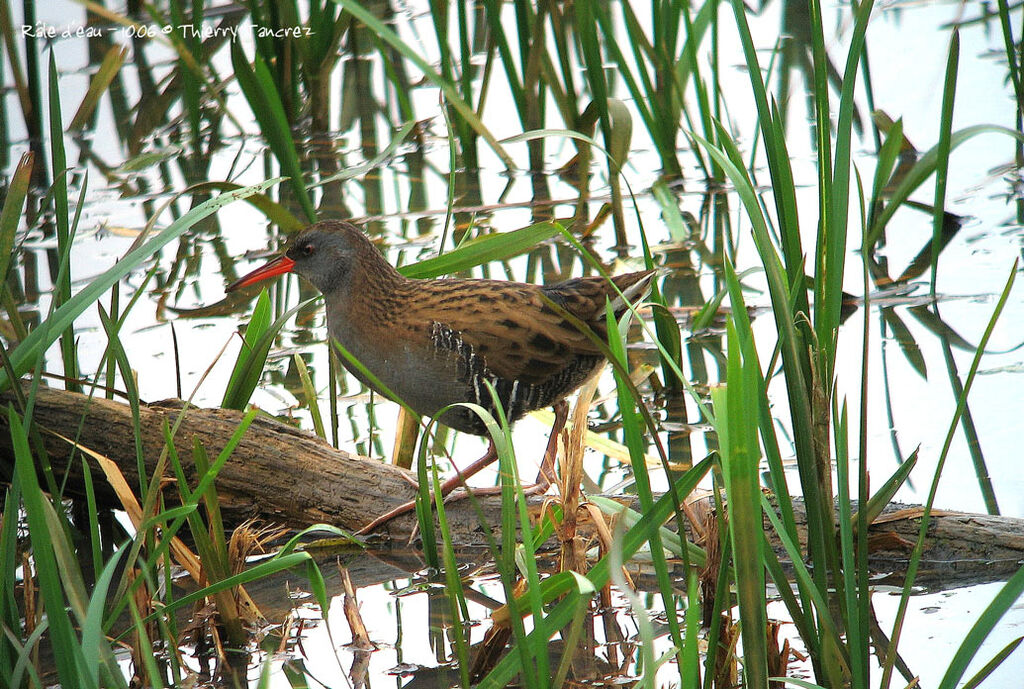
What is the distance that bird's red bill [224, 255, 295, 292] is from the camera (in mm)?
3924

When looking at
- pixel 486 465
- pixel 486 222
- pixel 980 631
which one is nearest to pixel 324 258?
pixel 486 465

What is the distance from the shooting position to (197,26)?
229 inches

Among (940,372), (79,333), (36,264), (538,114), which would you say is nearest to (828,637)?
(940,372)

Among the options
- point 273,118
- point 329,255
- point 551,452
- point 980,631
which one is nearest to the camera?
point 980,631

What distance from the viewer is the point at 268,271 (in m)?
3.98

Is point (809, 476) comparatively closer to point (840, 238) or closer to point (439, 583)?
point (840, 238)

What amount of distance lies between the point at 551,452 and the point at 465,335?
1.47ft

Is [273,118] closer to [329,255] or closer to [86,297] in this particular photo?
[329,255]

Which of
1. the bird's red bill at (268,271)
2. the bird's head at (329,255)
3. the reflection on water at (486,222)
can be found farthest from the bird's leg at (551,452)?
the bird's red bill at (268,271)

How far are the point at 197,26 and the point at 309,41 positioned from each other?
61 centimetres

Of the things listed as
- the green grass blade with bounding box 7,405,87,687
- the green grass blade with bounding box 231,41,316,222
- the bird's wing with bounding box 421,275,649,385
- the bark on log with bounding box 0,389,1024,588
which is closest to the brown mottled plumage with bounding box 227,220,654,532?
the bird's wing with bounding box 421,275,649,385

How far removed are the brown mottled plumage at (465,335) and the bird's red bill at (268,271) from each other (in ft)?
0.59

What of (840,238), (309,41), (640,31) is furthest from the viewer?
(309,41)

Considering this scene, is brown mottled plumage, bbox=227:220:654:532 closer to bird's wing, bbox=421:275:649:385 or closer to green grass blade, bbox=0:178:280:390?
bird's wing, bbox=421:275:649:385
